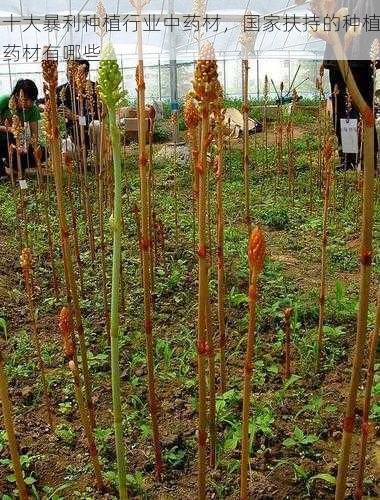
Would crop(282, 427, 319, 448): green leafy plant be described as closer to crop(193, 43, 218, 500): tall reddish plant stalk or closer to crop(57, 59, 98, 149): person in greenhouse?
crop(193, 43, 218, 500): tall reddish plant stalk

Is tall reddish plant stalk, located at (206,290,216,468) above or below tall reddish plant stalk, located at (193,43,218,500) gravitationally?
below

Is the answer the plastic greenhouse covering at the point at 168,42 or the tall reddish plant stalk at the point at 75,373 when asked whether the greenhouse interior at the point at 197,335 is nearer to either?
the tall reddish plant stalk at the point at 75,373

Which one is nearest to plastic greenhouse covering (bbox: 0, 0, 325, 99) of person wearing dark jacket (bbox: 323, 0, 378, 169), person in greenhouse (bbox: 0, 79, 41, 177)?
person in greenhouse (bbox: 0, 79, 41, 177)

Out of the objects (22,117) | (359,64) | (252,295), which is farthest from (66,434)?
(22,117)

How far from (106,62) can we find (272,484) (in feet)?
3.31

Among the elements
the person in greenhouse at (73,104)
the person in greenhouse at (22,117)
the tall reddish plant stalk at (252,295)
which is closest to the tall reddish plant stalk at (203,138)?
the tall reddish plant stalk at (252,295)

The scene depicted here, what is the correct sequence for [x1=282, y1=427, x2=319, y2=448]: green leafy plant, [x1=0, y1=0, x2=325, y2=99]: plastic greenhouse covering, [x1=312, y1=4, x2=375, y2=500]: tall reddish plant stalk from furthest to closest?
[x1=0, y1=0, x2=325, y2=99]: plastic greenhouse covering < [x1=282, y1=427, x2=319, y2=448]: green leafy plant < [x1=312, y1=4, x2=375, y2=500]: tall reddish plant stalk

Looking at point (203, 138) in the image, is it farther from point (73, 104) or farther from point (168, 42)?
point (168, 42)

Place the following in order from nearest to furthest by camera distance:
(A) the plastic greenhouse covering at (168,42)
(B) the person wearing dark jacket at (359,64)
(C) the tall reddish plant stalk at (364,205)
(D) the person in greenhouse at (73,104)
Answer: (C) the tall reddish plant stalk at (364,205), (D) the person in greenhouse at (73,104), (B) the person wearing dark jacket at (359,64), (A) the plastic greenhouse covering at (168,42)

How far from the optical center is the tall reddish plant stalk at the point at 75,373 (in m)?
0.90

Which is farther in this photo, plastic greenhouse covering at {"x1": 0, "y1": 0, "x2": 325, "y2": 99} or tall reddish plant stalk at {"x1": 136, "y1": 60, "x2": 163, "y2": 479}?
plastic greenhouse covering at {"x1": 0, "y1": 0, "x2": 325, "y2": 99}

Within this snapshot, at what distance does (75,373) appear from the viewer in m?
1.05

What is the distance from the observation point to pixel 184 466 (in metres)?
1.44

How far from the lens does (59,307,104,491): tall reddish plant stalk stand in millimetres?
902
